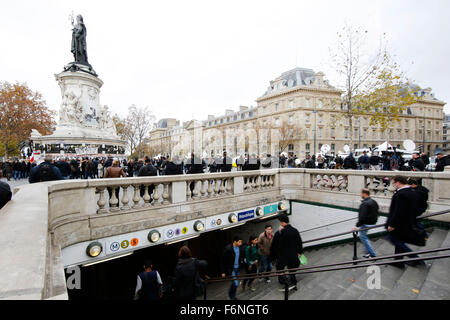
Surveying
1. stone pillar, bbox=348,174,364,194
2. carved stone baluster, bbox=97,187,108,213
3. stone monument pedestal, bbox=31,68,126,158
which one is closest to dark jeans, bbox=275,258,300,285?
stone pillar, bbox=348,174,364,194

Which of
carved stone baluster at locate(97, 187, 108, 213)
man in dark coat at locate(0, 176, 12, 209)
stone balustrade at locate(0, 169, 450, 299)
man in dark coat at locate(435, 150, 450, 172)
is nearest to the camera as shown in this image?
stone balustrade at locate(0, 169, 450, 299)

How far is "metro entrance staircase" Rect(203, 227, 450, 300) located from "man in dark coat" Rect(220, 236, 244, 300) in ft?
1.58

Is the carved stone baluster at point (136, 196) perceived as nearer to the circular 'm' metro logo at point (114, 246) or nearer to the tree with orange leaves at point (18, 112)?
the circular 'm' metro logo at point (114, 246)

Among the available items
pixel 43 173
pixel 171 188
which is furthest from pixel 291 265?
pixel 43 173

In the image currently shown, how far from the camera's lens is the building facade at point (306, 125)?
56.3 metres

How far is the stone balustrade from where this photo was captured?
7.28 feet

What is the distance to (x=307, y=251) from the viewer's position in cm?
900

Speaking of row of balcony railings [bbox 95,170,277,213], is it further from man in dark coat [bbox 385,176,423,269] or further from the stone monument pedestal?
the stone monument pedestal

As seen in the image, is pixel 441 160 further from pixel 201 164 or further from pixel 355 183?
pixel 201 164

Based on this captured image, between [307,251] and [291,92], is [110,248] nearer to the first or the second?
[307,251]
